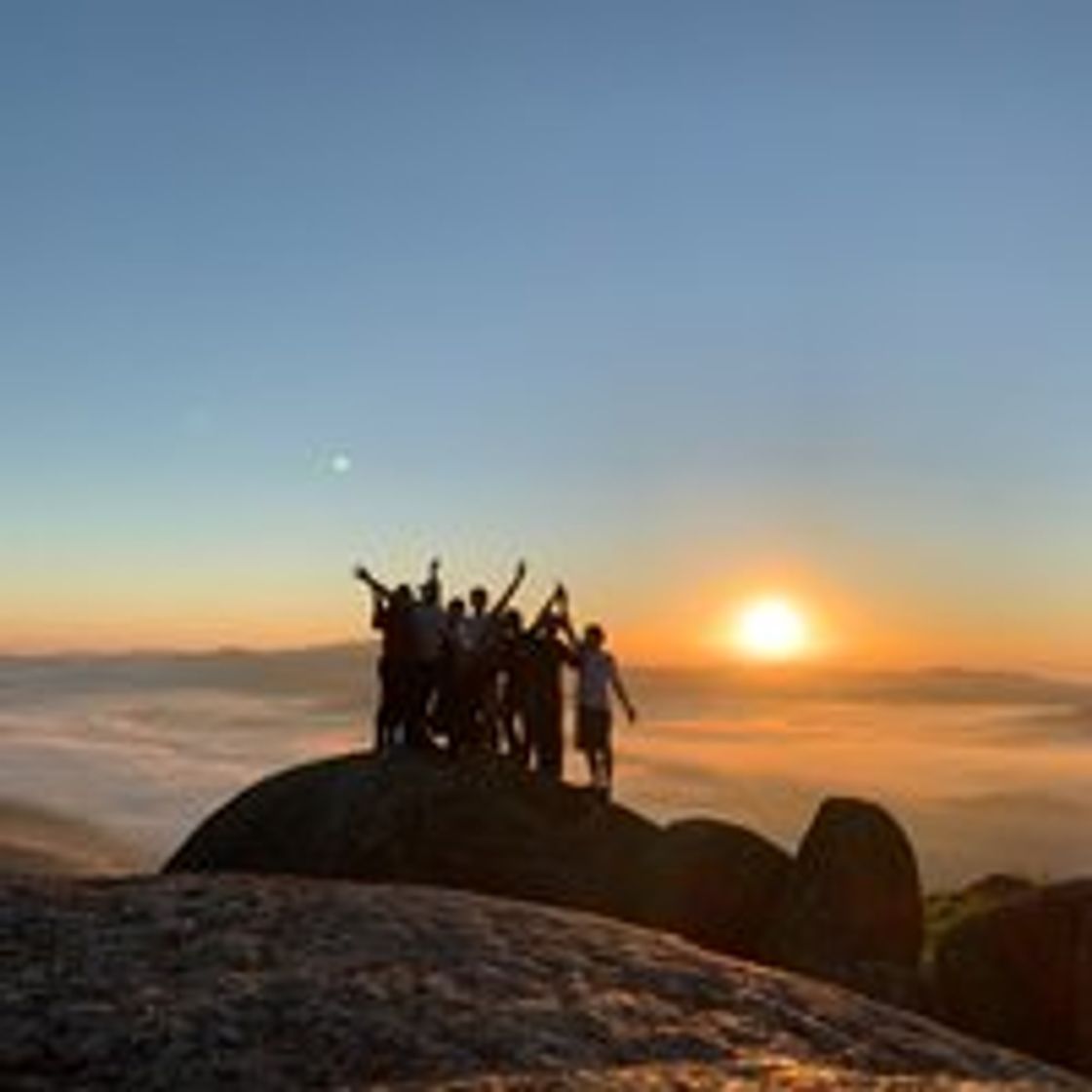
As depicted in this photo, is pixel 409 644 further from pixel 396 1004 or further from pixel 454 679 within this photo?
pixel 396 1004

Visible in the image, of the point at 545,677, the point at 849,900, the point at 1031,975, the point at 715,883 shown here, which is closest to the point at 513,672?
the point at 545,677

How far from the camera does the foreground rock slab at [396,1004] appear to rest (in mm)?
12734

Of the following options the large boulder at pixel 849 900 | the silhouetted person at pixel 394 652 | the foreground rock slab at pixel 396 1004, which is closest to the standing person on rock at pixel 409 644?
the silhouetted person at pixel 394 652

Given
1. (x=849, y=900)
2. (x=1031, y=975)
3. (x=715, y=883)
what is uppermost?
(x=715, y=883)

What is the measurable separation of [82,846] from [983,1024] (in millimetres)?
146444

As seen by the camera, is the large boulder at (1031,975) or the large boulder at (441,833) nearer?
the large boulder at (1031,975)

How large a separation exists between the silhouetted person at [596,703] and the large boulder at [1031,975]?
6153 mm

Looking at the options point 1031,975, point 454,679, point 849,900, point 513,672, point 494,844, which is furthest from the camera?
point 513,672

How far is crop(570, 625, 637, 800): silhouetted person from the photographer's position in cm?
3334

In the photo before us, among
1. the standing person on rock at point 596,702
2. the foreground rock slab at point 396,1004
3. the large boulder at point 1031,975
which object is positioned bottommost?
→ the large boulder at point 1031,975

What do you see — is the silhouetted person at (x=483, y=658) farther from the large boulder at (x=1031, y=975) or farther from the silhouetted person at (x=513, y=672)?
the large boulder at (x=1031, y=975)

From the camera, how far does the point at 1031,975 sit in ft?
94.8

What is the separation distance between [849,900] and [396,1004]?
19468mm

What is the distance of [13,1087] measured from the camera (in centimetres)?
1232
